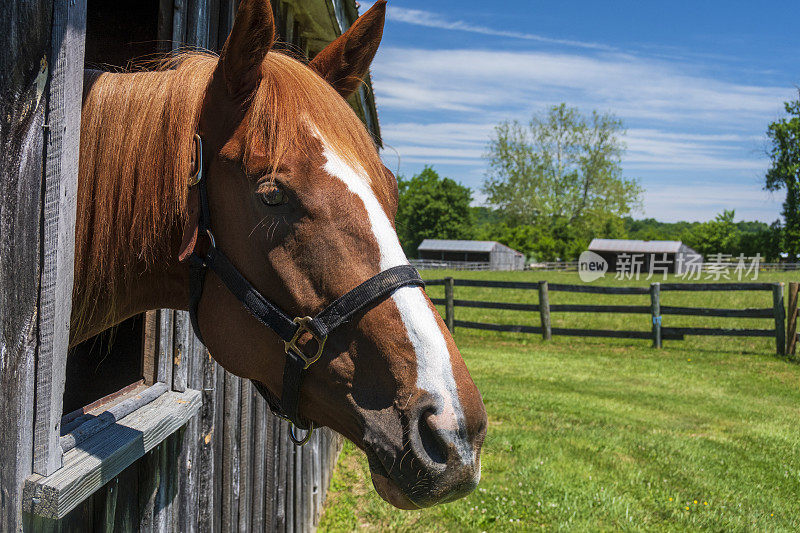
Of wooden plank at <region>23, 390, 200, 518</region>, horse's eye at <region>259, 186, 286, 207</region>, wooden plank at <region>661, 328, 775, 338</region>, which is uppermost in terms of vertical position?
horse's eye at <region>259, 186, 286, 207</region>

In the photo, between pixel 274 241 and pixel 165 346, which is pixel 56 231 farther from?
pixel 165 346

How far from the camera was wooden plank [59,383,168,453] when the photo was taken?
4.10ft

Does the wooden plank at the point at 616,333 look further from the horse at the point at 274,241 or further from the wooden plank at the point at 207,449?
the horse at the point at 274,241

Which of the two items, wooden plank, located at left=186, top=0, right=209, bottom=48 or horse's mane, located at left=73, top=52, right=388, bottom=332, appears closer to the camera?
horse's mane, located at left=73, top=52, right=388, bottom=332

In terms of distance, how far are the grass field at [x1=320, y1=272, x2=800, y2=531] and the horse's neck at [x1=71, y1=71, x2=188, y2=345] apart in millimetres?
3123

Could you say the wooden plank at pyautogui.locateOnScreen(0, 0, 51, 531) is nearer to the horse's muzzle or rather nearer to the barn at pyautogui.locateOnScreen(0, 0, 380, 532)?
the barn at pyautogui.locateOnScreen(0, 0, 380, 532)

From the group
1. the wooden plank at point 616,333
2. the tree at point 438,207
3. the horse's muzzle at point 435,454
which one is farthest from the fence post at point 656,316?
the tree at point 438,207

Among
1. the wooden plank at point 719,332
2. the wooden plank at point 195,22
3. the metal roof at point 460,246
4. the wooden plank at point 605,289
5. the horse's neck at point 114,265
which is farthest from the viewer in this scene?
the metal roof at point 460,246

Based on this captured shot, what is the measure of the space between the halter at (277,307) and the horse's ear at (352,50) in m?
0.50

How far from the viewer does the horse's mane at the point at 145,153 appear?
1306mm

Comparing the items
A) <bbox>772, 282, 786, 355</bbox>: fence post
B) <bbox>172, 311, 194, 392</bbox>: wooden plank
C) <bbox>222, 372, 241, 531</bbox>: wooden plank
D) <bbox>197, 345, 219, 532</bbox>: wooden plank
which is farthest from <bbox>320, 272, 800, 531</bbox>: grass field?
<bbox>172, 311, 194, 392</bbox>: wooden plank

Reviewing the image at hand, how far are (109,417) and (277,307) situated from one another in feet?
2.07

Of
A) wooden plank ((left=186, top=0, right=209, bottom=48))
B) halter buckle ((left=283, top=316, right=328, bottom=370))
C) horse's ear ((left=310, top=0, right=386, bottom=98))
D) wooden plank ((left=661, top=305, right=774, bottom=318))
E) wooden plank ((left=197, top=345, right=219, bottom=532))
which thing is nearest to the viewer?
halter buckle ((left=283, top=316, right=328, bottom=370))

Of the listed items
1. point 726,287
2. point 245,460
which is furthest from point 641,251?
point 245,460
